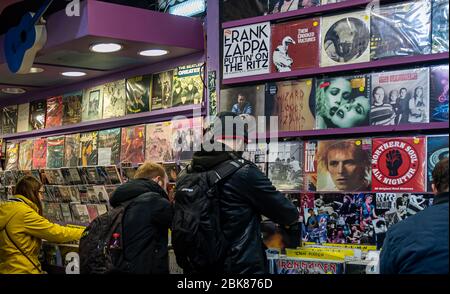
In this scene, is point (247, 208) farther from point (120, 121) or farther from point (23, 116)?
point (23, 116)

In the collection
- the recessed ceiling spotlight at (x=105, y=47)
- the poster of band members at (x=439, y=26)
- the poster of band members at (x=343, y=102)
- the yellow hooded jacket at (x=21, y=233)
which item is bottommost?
the yellow hooded jacket at (x=21, y=233)

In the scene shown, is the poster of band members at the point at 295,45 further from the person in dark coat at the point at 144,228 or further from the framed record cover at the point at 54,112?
the framed record cover at the point at 54,112

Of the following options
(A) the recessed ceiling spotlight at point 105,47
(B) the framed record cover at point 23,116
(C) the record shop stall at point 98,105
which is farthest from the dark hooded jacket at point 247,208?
(B) the framed record cover at point 23,116

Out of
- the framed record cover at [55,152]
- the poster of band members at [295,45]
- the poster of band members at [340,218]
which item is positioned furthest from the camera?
the framed record cover at [55,152]

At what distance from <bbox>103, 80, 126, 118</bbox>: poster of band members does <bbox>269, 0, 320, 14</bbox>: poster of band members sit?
1906mm

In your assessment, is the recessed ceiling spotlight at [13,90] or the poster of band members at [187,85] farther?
the recessed ceiling spotlight at [13,90]

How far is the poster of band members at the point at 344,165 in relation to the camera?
312 centimetres

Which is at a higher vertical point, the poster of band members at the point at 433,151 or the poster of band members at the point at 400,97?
the poster of band members at the point at 400,97

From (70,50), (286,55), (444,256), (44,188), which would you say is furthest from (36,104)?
(444,256)

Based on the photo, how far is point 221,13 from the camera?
377 centimetres

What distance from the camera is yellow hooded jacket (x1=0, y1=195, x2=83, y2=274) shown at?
4.09 m

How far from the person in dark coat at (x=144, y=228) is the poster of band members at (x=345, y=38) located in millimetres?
1199

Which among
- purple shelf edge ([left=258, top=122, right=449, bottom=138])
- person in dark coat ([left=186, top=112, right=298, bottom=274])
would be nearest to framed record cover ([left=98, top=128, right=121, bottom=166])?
purple shelf edge ([left=258, top=122, right=449, bottom=138])

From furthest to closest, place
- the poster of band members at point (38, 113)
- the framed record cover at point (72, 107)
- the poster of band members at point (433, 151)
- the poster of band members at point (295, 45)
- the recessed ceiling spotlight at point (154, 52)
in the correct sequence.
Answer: the poster of band members at point (38, 113) → the framed record cover at point (72, 107) → the recessed ceiling spotlight at point (154, 52) → the poster of band members at point (295, 45) → the poster of band members at point (433, 151)
